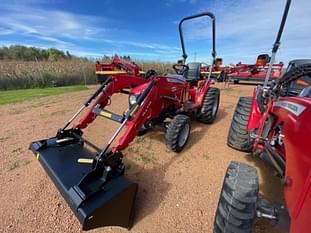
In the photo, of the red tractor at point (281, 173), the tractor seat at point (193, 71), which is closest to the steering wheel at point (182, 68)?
the tractor seat at point (193, 71)

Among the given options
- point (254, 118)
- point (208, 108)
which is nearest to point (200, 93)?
point (208, 108)

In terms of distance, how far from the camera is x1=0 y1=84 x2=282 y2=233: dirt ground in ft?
6.64

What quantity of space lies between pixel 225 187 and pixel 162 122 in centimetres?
215

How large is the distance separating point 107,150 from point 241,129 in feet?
7.55

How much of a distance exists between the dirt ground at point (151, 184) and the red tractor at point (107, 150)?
350mm

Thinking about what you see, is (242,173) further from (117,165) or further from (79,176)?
(79,176)

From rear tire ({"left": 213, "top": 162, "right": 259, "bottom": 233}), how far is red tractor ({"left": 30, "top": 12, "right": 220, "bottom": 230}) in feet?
2.84

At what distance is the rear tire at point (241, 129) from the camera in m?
3.17

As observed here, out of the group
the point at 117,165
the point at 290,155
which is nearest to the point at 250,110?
the point at 290,155

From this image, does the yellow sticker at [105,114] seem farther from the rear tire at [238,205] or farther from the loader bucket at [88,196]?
the rear tire at [238,205]

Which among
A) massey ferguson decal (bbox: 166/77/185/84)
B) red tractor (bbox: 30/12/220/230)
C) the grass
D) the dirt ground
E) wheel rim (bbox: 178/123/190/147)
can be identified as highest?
massey ferguson decal (bbox: 166/77/185/84)

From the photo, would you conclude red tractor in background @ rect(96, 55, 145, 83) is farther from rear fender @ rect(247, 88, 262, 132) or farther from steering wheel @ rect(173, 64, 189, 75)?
rear fender @ rect(247, 88, 262, 132)

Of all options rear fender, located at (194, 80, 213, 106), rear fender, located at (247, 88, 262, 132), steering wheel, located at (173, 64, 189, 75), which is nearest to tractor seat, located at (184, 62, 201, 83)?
steering wheel, located at (173, 64, 189, 75)

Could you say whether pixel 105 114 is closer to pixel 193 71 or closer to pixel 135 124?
pixel 135 124
